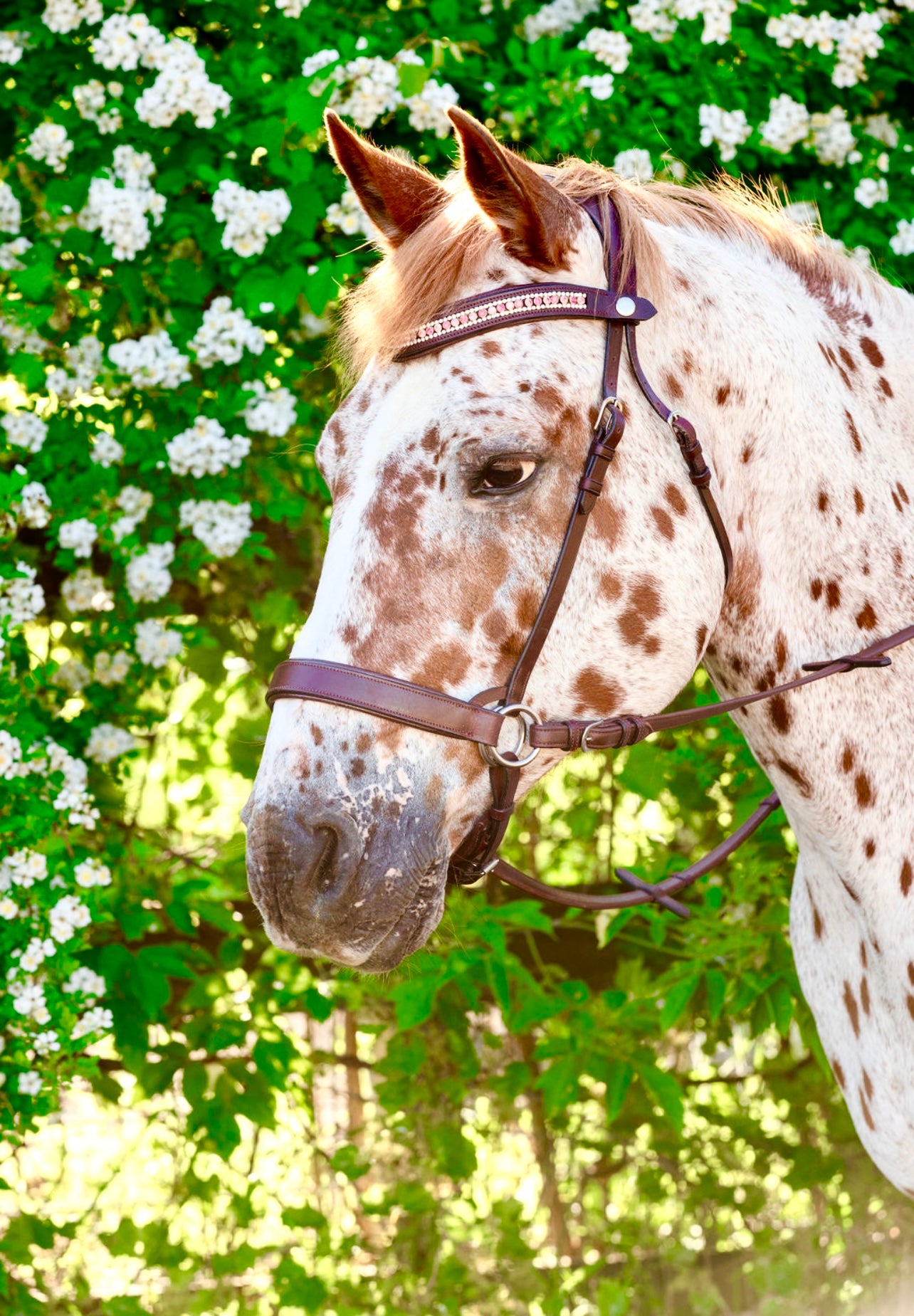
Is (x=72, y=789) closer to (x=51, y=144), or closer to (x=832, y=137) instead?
(x=51, y=144)

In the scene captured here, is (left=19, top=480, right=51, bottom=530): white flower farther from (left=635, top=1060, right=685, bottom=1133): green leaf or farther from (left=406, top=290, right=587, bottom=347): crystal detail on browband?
(left=635, top=1060, right=685, bottom=1133): green leaf

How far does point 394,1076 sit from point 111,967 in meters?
0.90

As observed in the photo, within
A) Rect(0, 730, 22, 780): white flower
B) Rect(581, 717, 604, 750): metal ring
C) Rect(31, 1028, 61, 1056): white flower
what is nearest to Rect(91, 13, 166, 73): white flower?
Rect(0, 730, 22, 780): white flower

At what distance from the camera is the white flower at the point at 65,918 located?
7.91ft

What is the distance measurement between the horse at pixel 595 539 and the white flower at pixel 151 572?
941 millimetres

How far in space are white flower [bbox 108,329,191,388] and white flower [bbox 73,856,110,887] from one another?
1069mm

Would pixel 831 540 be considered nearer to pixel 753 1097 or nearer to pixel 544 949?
pixel 544 949

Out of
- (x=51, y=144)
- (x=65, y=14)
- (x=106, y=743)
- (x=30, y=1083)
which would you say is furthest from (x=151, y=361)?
(x=30, y=1083)

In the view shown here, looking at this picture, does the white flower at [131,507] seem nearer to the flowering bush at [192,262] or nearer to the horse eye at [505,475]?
the flowering bush at [192,262]

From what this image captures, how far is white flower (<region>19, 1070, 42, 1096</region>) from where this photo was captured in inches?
97.3

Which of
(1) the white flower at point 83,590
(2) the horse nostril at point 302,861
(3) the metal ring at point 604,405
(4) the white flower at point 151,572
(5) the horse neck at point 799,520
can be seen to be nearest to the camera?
(2) the horse nostril at point 302,861

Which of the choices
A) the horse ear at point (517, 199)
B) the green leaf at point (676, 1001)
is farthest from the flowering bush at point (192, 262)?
the horse ear at point (517, 199)

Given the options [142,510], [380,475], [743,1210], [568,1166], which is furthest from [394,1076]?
[380,475]

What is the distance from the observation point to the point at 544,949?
11.0 ft
